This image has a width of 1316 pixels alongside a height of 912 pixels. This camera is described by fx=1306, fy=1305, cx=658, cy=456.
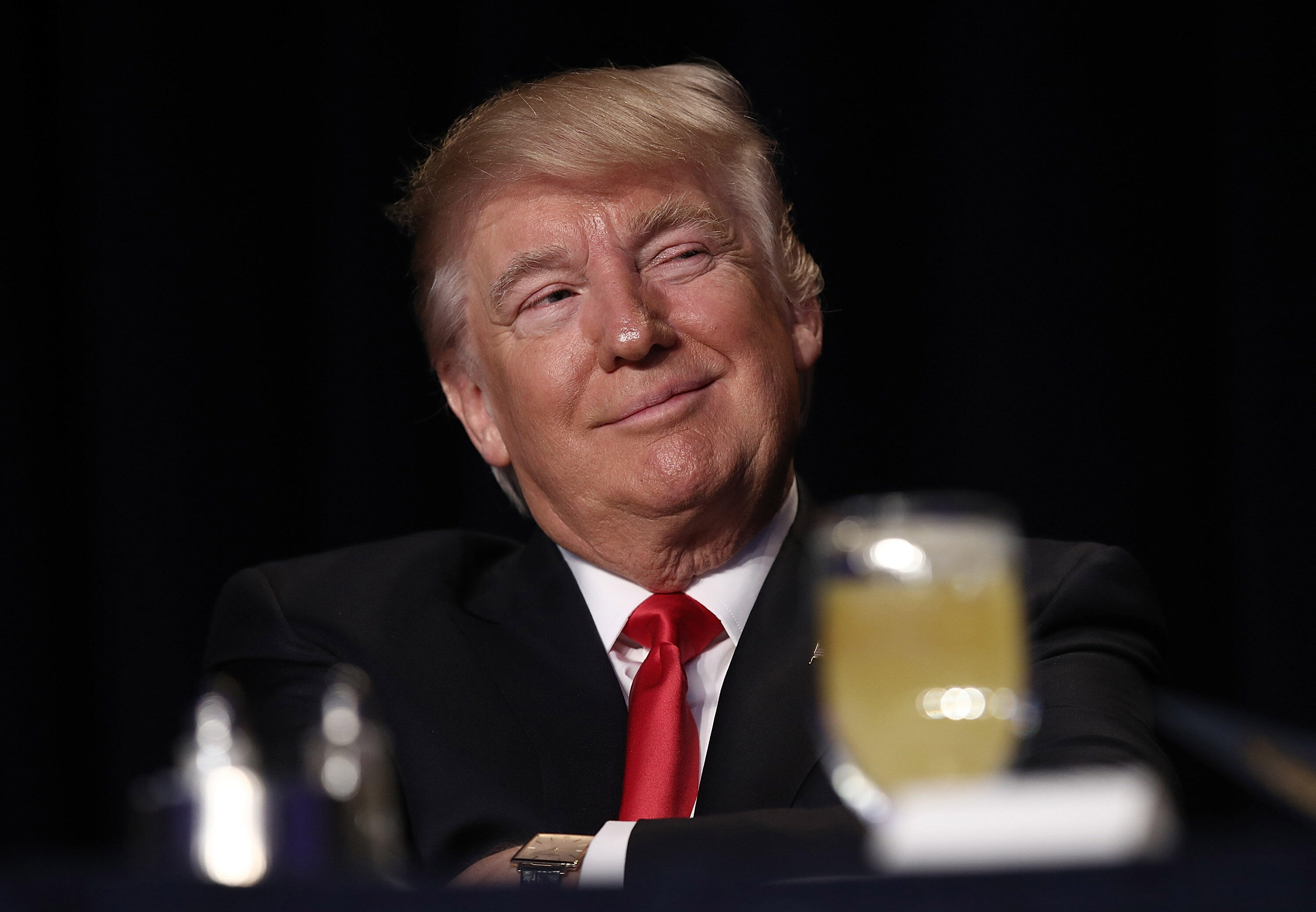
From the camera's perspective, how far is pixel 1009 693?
2.19 feet

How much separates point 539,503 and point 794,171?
1080mm

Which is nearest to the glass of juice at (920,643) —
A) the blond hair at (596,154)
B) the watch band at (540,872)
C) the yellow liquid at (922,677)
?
the yellow liquid at (922,677)

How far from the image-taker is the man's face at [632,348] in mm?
1653

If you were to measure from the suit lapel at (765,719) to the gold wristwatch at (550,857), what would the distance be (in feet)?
1.20

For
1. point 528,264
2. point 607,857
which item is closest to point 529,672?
point 528,264

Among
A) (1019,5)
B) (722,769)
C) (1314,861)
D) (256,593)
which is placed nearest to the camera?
(1314,861)

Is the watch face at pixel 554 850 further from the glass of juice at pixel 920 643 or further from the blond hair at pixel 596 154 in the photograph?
the blond hair at pixel 596 154

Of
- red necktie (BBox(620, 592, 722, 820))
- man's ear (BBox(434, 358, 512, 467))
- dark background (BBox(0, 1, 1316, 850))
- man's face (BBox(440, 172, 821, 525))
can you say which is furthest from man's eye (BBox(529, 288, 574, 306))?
dark background (BBox(0, 1, 1316, 850))

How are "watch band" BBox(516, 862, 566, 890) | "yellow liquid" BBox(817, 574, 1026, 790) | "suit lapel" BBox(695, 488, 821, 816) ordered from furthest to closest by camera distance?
"suit lapel" BBox(695, 488, 821, 816)
"watch band" BBox(516, 862, 566, 890)
"yellow liquid" BBox(817, 574, 1026, 790)

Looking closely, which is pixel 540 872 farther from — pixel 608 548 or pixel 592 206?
pixel 592 206

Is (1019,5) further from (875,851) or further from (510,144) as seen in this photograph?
(875,851)

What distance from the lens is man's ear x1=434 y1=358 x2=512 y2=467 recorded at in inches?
77.3

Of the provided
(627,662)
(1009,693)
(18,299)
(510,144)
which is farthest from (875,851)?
(18,299)

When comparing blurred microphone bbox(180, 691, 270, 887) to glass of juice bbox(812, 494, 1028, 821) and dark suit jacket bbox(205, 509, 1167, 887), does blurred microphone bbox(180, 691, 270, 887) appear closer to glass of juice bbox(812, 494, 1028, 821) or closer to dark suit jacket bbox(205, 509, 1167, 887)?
glass of juice bbox(812, 494, 1028, 821)
